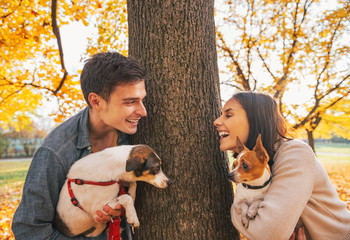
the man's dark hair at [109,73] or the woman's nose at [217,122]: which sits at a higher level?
the man's dark hair at [109,73]

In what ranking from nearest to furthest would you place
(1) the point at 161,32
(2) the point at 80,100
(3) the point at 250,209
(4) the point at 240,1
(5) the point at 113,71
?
1. (3) the point at 250,209
2. (5) the point at 113,71
3. (1) the point at 161,32
4. (2) the point at 80,100
5. (4) the point at 240,1

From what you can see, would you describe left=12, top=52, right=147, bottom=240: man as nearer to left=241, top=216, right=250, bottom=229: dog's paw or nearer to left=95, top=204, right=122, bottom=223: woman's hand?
left=95, top=204, right=122, bottom=223: woman's hand

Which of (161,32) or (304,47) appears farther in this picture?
(304,47)

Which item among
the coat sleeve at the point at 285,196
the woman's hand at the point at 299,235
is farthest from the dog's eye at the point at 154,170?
the woman's hand at the point at 299,235

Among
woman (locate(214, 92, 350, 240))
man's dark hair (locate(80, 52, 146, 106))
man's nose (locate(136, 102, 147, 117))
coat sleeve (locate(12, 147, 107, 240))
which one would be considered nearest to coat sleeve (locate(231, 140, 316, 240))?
woman (locate(214, 92, 350, 240))

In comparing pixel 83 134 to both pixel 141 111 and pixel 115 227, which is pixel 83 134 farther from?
pixel 115 227

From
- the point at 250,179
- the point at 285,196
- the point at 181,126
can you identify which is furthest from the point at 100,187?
the point at 285,196

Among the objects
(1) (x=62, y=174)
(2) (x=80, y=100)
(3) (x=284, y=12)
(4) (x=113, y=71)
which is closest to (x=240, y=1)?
(3) (x=284, y=12)

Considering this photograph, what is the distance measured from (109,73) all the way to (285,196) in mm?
1697

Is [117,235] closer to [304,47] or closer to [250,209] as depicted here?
[250,209]

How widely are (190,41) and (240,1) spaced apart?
23.5 ft

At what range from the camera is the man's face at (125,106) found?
207 cm

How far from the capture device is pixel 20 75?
21.4 feet

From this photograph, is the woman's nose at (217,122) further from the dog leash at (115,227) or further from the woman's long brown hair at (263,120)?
the dog leash at (115,227)
